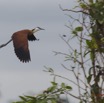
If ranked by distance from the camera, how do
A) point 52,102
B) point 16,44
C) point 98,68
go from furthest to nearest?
point 16,44
point 98,68
point 52,102

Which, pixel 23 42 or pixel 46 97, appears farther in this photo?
pixel 23 42

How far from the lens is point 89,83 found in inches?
131

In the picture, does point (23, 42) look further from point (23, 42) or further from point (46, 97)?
point (46, 97)

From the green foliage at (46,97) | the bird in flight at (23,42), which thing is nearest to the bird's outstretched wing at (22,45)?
the bird in flight at (23,42)

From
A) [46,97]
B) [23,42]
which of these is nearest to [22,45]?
[23,42]

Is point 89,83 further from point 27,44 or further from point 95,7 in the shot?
point 27,44

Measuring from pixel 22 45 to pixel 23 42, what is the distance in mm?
47

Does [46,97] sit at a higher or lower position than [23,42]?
lower

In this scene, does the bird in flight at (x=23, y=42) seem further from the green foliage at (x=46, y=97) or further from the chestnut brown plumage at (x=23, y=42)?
the green foliage at (x=46, y=97)

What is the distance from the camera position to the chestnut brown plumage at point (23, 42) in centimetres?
425

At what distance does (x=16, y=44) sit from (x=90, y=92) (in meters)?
1.38

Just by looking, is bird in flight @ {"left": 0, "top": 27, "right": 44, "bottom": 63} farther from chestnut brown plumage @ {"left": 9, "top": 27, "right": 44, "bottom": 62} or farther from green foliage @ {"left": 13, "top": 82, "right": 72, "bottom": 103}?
green foliage @ {"left": 13, "top": 82, "right": 72, "bottom": 103}

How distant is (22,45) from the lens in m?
4.38

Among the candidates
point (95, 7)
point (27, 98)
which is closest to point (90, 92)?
point (27, 98)
